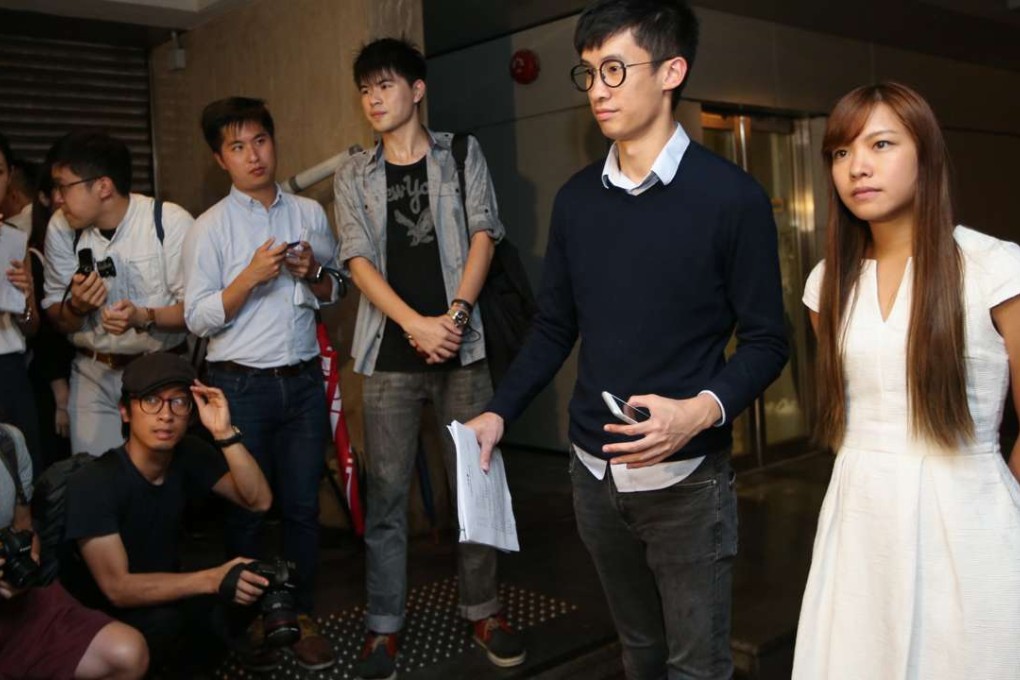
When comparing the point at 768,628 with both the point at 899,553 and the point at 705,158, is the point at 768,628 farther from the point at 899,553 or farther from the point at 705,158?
the point at 705,158

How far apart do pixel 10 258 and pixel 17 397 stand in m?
0.47

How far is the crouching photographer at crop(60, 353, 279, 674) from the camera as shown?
9.59 ft

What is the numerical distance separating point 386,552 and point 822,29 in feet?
16.8

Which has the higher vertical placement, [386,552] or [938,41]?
[938,41]

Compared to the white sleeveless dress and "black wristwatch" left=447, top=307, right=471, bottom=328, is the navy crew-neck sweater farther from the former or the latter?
"black wristwatch" left=447, top=307, right=471, bottom=328

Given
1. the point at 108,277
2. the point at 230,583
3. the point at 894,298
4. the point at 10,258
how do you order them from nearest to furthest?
1. the point at 894,298
2. the point at 230,583
3. the point at 10,258
4. the point at 108,277

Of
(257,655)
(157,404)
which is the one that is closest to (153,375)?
(157,404)

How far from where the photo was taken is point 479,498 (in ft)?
6.69

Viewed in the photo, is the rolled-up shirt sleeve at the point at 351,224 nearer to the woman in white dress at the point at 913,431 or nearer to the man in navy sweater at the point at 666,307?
the man in navy sweater at the point at 666,307

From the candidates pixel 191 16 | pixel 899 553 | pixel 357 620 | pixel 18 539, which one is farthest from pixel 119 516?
pixel 191 16

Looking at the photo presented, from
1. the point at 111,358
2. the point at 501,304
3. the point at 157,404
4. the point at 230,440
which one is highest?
the point at 501,304

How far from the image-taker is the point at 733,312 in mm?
2084

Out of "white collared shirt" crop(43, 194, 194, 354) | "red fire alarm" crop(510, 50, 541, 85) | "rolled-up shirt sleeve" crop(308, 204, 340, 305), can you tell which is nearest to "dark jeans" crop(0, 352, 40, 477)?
"white collared shirt" crop(43, 194, 194, 354)

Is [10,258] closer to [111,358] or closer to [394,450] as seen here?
[111,358]
